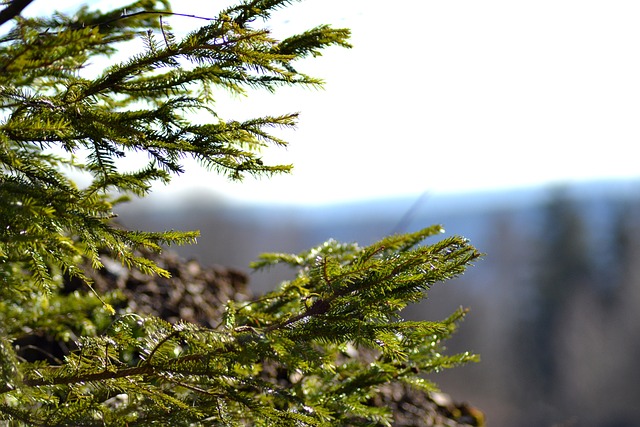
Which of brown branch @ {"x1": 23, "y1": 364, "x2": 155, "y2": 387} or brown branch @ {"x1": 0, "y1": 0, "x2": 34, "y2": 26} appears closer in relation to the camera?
brown branch @ {"x1": 23, "y1": 364, "x2": 155, "y2": 387}

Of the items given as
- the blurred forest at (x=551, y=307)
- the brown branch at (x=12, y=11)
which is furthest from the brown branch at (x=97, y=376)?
the blurred forest at (x=551, y=307)

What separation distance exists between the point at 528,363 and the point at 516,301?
4.36 metres

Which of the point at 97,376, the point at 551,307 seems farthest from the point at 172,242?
the point at 551,307

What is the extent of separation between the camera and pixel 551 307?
3095 centimetres

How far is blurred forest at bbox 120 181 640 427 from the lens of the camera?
2786 cm

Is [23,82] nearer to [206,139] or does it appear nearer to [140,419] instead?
[206,139]

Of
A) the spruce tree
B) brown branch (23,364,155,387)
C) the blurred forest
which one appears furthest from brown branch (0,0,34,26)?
the blurred forest

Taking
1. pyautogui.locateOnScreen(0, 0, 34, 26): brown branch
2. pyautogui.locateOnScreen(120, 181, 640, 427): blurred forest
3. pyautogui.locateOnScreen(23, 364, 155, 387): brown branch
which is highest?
pyautogui.locateOnScreen(0, 0, 34, 26): brown branch

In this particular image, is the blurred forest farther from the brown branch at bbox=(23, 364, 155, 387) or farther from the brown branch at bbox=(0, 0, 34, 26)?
the brown branch at bbox=(0, 0, 34, 26)

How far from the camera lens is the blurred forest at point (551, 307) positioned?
2786cm

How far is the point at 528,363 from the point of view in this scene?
3039 cm

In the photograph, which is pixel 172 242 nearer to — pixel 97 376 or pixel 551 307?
pixel 97 376

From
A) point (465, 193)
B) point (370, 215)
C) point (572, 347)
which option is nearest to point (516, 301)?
point (572, 347)

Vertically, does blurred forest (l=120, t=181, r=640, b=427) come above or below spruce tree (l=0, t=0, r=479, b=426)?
below
